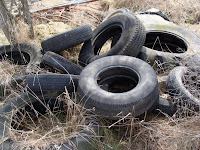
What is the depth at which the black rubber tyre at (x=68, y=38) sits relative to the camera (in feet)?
13.9

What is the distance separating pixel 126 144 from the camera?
3.15m

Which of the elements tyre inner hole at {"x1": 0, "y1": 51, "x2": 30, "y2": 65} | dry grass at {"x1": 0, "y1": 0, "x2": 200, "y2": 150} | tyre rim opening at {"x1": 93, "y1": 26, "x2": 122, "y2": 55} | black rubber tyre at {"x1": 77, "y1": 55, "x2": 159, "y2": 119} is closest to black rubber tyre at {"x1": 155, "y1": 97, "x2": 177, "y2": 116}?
dry grass at {"x1": 0, "y1": 0, "x2": 200, "y2": 150}

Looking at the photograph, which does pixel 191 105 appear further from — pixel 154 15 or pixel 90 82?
pixel 154 15

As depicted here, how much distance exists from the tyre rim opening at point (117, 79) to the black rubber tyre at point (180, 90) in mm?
531

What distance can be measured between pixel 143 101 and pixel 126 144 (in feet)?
2.13

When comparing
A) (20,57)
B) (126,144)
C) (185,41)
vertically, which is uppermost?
(185,41)

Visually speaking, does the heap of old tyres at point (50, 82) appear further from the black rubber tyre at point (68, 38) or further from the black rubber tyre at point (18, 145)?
the black rubber tyre at point (68, 38)

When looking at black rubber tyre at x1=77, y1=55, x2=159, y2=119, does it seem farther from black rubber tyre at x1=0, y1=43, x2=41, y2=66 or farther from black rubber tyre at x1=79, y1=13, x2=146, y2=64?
black rubber tyre at x1=0, y1=43, x2=41, y2=66

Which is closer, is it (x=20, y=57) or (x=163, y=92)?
(x=163, y=92)

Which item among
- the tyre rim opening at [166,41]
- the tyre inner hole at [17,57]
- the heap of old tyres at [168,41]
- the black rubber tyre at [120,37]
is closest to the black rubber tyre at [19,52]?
the tyre inner hole at [17,57]

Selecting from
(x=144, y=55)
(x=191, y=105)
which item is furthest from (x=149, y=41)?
(x=191, y=105)

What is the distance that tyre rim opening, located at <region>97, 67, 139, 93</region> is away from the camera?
11.8ft

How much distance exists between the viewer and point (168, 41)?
5.12 meters

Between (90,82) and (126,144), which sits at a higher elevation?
(90,82)
